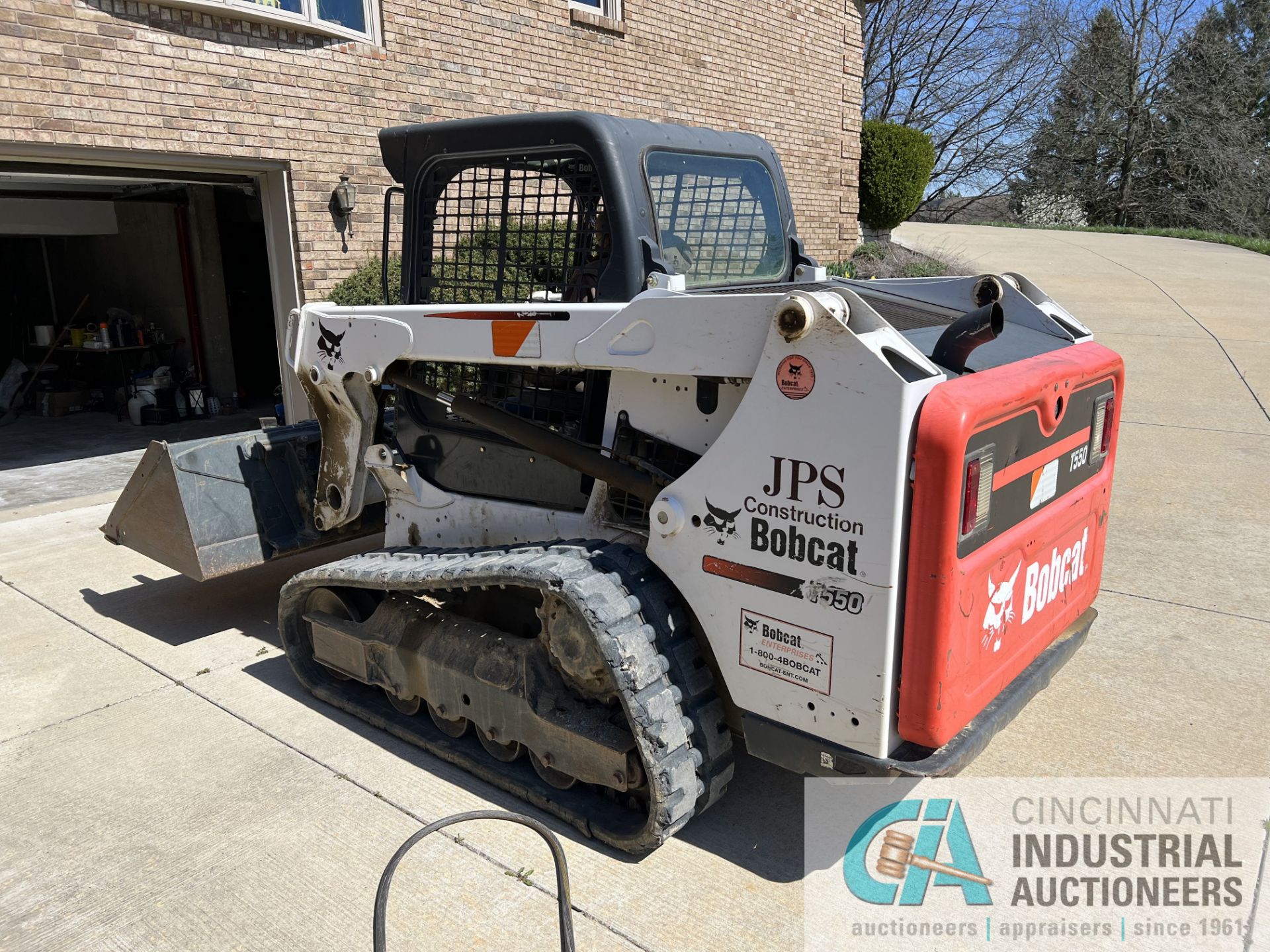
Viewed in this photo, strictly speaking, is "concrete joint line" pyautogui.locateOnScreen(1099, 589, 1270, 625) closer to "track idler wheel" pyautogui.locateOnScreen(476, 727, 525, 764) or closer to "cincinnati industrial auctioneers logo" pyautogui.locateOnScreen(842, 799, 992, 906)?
"cincinnati industrial auctioneers logo" pyautogui.locateOnScreen(842, 799, 992, 906)

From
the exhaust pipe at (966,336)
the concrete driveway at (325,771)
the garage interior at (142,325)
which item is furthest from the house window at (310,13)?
the exhaust pipe at (966,336)

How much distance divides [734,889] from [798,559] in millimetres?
1014

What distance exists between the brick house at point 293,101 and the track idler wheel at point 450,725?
15.9 ft

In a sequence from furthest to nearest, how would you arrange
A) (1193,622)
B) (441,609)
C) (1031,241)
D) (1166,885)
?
(1031,241), (1193,622), (441,609), (1166,885)

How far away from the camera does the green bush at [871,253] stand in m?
15.7

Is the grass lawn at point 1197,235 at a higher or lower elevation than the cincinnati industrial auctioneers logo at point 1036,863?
higher

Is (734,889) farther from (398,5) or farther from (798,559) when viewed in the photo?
(398,5)

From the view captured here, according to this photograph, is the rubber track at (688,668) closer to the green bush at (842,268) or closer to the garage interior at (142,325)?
the garage interior at (142,325)

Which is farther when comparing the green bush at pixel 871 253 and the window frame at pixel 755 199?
the green bush at pixel 871 253

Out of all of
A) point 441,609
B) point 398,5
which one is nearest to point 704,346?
point 441,609

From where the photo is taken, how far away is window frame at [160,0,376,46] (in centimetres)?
716

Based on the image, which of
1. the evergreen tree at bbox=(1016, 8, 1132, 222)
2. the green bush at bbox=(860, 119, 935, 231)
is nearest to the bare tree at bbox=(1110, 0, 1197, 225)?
the evergreen tree at bbox=(1016, 8, 1132, 222)

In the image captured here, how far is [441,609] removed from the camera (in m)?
3.70

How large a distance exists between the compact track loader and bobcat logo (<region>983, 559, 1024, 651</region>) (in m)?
0.01
